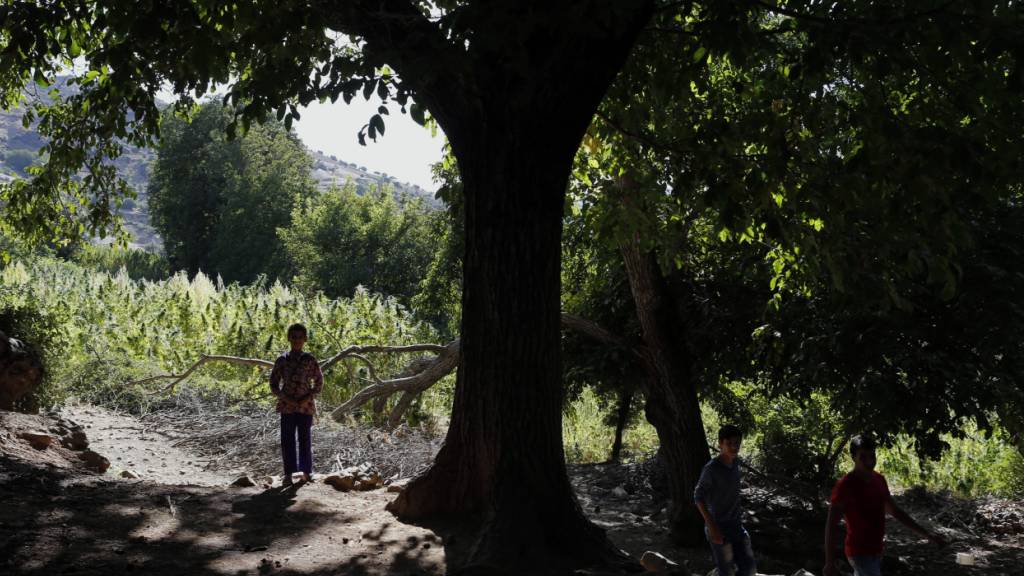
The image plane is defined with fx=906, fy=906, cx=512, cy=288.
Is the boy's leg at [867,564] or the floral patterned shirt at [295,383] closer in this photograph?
the boy's leg at [867,564]

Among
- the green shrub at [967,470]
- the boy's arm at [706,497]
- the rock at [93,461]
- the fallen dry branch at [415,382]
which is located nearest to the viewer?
the boy's arm at [706,497]

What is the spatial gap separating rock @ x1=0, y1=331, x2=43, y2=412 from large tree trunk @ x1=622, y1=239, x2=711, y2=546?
7.09 metres

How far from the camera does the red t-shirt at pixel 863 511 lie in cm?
558

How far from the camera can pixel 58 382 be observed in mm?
12914

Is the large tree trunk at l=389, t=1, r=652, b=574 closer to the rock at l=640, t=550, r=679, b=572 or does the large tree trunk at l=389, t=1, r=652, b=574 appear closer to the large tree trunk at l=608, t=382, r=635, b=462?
the rock at l=640, t=550, r=679, b=572

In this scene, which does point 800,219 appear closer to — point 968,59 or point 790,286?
point 790,286

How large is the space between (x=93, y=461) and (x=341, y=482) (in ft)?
8.95

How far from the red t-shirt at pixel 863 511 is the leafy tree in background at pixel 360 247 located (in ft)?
127

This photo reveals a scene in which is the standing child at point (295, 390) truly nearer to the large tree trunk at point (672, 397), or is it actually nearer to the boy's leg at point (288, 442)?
the boy's leg at point (288, 442)

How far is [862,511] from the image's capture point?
5582 millimetres

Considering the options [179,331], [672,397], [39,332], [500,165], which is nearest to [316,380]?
[500,165]

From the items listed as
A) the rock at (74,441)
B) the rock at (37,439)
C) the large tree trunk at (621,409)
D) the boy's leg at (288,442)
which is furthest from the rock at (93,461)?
the large tree trunk at (621,409)

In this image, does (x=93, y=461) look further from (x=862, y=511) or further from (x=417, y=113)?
(x=862, y=511)

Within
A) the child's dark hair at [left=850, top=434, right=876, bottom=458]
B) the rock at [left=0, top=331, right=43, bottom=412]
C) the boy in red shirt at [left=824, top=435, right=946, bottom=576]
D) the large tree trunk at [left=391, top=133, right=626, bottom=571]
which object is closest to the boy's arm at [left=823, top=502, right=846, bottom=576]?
the boy in red shirt at [left=824, top=435, right=946, bottom=576]
